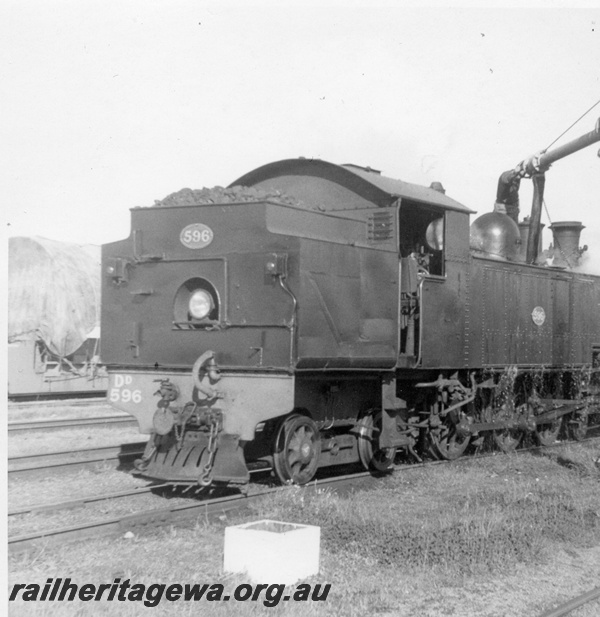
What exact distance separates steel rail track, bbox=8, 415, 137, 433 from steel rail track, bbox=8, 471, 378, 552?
20.7 feet

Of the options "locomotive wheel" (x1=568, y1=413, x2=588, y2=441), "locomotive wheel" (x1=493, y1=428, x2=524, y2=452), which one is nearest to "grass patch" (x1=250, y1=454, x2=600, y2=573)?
"locomotive wheel" (x1=493, y1=428, x2=524, y2=452)

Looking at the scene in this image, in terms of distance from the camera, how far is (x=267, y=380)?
27.7ft

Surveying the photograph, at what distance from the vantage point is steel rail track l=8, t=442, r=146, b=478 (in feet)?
33.1

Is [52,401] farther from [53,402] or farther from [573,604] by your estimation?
[573,604]

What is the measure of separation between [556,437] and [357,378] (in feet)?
20.7

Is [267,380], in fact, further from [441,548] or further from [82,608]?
[82,608]

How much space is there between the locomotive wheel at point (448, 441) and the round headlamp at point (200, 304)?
405cm

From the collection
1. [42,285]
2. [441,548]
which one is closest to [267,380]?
[441,548]

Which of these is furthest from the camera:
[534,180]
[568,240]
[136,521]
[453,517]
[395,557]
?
[534,180]

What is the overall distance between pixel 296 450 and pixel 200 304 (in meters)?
1.85

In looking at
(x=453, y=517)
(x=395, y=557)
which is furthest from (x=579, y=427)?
(x=395, y=557)

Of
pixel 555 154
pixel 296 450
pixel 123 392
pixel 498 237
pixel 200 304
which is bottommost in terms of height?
pixel 296 450

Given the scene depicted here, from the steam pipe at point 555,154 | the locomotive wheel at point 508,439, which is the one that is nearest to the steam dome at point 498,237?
the steam pipe at point 555,154

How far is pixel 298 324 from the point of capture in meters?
8.38
